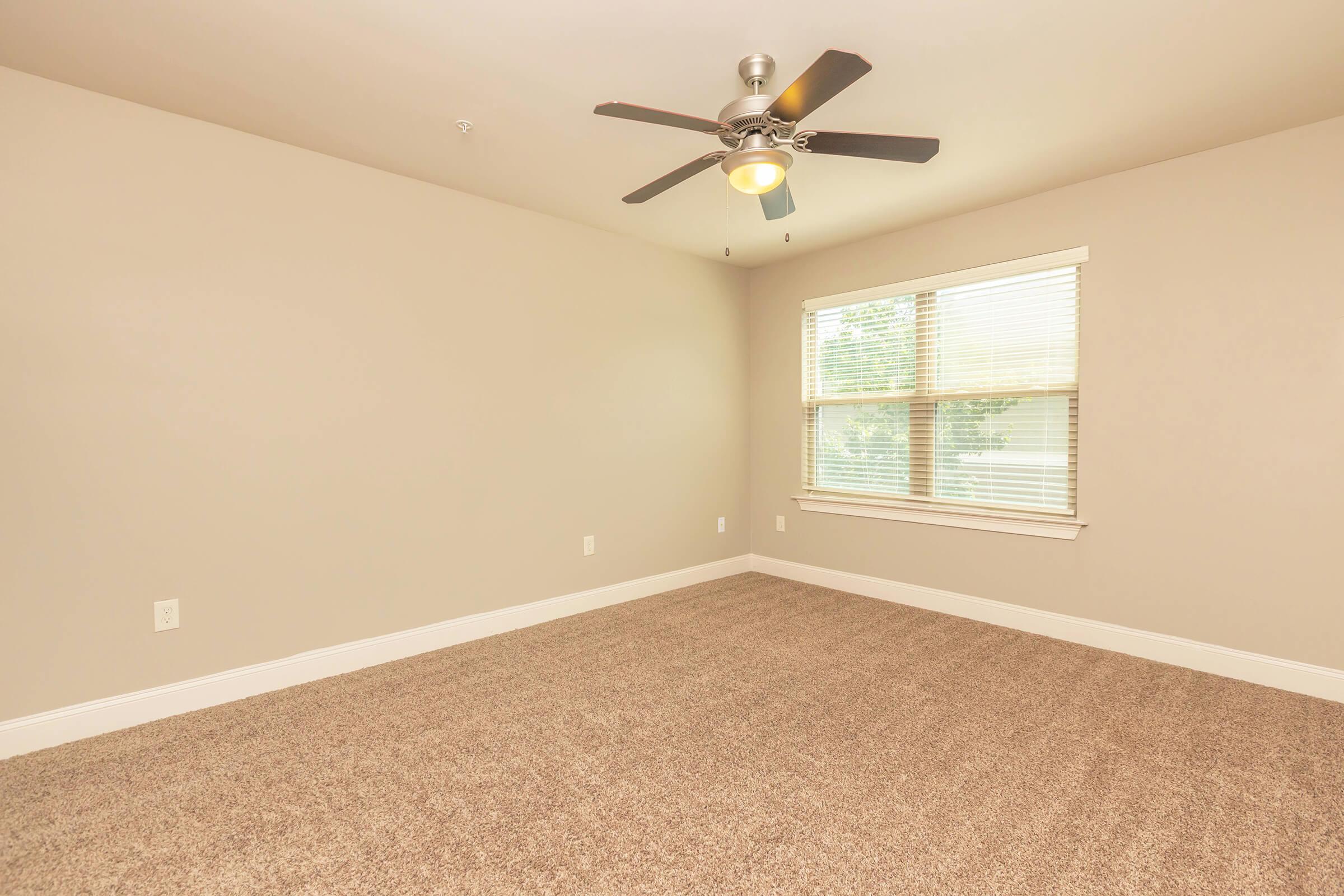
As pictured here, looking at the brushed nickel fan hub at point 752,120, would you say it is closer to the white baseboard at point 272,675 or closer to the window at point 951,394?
the window at point 951,394

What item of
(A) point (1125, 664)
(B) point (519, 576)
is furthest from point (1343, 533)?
(B) point (519, 576)

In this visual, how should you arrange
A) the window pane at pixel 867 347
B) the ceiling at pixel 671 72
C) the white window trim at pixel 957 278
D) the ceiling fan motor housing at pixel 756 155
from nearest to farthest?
the ceiling at pixel 671 72 → the ceiling fan motor housing at pixel 756 155 → the white window trim at pixel 957 278 → the window pane at pixel 867 347

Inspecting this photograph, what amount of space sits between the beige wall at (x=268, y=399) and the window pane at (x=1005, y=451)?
1998 mm

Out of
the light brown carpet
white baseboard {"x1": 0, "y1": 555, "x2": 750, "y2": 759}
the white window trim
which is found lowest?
the light brown carpet

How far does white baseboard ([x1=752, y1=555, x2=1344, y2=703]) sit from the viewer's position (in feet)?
8.29

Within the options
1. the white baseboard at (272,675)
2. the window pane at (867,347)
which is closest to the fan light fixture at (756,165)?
the window pane at (867,347)

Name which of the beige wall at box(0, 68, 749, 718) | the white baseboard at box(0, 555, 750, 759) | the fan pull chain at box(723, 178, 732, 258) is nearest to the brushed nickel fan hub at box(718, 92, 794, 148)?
the fan pull chain at box(723, 178, 732, 258)

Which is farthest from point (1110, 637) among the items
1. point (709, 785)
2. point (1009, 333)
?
point (709, 785)

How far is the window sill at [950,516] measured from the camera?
321 cm

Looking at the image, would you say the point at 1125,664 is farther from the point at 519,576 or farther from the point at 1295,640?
the point at 519,576

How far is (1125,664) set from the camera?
2824mm

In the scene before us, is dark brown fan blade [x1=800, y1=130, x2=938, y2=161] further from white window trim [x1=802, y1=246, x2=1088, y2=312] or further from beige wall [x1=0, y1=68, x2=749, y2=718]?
beige wall [x1=0, y1=68, x2=749, y2=718]

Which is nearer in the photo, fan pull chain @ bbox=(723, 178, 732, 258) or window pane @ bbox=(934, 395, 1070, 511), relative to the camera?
fan pull chain @ bbox=(723, 178, 732, 258)

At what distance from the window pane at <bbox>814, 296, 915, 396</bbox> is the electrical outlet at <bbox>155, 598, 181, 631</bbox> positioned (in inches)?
148
